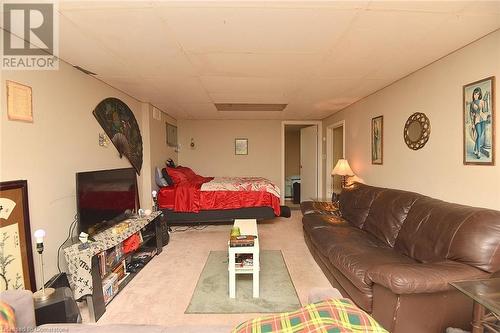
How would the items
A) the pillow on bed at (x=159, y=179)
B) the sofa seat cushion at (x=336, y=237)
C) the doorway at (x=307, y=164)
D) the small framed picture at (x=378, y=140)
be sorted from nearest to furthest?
the sofa seat cushion at (x=336, y=237) < the small framed picture at (x=378, y=140) < the pillow on bed at (x=159, y=179) < the doorway at (x=307, y=164)

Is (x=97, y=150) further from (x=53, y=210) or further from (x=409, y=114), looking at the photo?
(x=409, y=114)

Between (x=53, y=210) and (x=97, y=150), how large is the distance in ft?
2.95

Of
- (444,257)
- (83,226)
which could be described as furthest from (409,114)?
(83,226)

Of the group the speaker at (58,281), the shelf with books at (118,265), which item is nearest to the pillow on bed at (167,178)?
the shelf with books at (118,265)

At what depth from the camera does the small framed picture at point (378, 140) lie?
3.40 meters

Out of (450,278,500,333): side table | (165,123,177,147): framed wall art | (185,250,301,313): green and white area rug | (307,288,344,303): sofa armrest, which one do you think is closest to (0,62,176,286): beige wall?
(185,250,301,313): green and white area rug

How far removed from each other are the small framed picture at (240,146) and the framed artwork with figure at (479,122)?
4.58 m

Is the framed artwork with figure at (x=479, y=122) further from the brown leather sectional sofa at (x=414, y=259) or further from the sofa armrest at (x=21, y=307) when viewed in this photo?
the sofa armrest at (x=21, y=307)

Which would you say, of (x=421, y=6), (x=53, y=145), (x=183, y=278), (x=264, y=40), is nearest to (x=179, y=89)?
(x=53, y=145)

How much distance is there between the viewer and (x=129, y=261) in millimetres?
2836

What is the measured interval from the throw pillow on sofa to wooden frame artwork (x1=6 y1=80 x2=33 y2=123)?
7.08ft

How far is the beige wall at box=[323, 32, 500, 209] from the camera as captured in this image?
6.32 ft

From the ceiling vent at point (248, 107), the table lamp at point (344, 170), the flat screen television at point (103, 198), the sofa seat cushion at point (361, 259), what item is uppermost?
the ceiling vent at point (248, 107)

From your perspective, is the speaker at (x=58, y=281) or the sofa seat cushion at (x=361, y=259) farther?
the speaker at (x=58, y=281)
